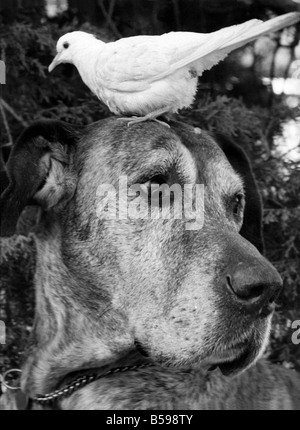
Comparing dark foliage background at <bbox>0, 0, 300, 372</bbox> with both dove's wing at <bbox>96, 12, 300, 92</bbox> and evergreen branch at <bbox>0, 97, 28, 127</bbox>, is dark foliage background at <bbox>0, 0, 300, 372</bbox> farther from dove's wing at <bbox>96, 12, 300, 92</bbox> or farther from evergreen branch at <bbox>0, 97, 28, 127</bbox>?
dove's wing at <bbox>96, 12, 300, 92</bbox>

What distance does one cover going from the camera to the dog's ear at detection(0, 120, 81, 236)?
202 centimetres

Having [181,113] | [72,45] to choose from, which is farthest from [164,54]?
[181,113]

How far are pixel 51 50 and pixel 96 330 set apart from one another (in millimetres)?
1289

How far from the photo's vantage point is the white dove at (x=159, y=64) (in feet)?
6.29

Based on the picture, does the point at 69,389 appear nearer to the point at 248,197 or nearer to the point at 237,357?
the point at 237,357

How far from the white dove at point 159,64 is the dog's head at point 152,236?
10cm

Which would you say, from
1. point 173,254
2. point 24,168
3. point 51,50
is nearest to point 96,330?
point 173,254

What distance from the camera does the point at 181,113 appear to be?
9.21ft

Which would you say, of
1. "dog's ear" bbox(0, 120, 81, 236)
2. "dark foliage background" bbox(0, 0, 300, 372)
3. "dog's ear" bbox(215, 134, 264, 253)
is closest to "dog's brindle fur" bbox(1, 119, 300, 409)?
"dog's ear" bbox(0, 120, 81, 236)

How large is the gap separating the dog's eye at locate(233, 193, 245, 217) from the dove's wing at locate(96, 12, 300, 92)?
43 centimetres

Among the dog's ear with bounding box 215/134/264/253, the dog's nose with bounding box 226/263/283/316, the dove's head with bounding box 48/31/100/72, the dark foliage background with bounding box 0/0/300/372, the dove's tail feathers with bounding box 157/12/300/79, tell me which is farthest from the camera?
the dark foliage background with bounding box 0/0/300/372

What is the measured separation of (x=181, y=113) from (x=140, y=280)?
1.07 metres
